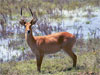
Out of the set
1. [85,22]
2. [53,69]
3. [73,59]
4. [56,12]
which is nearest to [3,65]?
[53,69]

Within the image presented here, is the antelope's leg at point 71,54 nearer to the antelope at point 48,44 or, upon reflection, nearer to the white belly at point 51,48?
the antelope at point 48,44

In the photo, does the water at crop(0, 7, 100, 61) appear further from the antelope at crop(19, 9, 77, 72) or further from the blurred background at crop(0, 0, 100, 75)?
the antelope at crop(19, 9, 77, 72)

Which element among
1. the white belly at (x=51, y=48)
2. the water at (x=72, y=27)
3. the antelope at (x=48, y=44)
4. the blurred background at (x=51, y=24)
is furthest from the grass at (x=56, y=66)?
the water at (x=72, y=27)

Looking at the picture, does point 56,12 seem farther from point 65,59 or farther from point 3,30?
point 65,59

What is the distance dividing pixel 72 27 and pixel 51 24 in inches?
50.6

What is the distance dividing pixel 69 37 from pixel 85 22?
7809 mm

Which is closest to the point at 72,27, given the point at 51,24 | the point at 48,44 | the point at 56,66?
the point at 51,24

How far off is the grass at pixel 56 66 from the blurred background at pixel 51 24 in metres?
0.11

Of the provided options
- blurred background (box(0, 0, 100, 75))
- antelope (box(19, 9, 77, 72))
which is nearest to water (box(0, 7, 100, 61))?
blurred background (box(0, 0, 100, 75))

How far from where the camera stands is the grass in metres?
8.95

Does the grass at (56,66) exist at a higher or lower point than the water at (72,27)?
lower

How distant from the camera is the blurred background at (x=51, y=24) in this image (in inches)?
473

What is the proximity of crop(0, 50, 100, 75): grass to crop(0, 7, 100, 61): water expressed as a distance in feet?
4.21

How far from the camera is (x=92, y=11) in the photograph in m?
20.3
